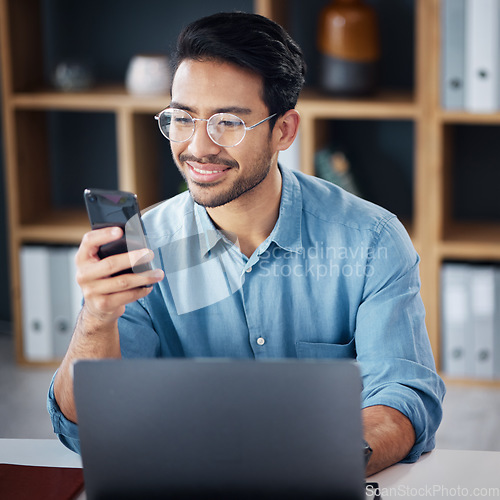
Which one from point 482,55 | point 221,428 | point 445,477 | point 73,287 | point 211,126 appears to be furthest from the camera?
point 73,287

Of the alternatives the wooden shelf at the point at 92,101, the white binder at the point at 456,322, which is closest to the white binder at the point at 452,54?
the white binder at the point at 456,322

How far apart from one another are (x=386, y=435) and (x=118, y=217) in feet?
1.62

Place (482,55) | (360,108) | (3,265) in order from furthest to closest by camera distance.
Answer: (3,265) < (360,108) < (482,55)

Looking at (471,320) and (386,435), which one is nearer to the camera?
(386,435)

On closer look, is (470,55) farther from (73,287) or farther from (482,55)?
(73,287)

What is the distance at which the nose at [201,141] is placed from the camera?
141 centimetres

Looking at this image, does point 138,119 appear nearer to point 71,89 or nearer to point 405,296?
point 71,89

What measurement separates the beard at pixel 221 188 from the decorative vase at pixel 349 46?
122cm

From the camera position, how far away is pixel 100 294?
1.22 m

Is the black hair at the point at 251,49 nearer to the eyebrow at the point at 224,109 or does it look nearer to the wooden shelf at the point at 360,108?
the eyebrow at the point at 224,109

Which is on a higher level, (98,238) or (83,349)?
(98,238)

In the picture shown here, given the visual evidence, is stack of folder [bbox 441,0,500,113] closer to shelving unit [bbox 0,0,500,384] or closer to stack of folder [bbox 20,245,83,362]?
shelving unit [bbox 0,0,500,384]

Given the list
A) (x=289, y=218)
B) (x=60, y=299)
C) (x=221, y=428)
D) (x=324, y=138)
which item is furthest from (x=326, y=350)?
(x=60, y=299)

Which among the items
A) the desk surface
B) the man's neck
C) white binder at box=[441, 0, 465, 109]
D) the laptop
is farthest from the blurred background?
the laptop
